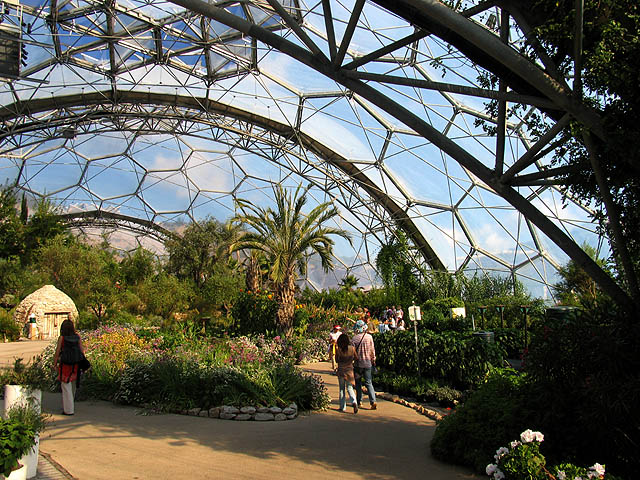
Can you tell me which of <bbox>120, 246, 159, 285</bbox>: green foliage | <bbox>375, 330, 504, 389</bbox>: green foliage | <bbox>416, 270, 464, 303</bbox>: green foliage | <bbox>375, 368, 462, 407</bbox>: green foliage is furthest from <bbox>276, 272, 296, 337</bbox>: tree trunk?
<bbox>120, 246, 159, 285</bbox>: green foliage

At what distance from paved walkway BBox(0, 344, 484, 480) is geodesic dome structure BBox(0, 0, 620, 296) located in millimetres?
7758

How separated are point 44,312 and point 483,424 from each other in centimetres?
2096

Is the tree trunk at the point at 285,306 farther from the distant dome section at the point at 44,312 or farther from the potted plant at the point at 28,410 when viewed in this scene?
the potted plant at the point at 28,410

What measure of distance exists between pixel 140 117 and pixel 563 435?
86.3ft

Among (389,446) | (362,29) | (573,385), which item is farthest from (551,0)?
(362,29)

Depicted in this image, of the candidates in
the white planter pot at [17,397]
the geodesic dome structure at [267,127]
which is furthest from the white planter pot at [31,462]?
the geodesic dome structure at [267,127]

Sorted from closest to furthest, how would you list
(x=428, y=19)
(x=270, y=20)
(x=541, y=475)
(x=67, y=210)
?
(x=541, y=475) → (x=428, y=19) → (x=270, y=20) → (x=67, y=210)

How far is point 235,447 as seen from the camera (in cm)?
640

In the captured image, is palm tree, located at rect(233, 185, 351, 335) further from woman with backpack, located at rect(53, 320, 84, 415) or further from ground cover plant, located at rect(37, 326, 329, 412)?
woman with backpack, located at rect(53, 320, 84, 415)

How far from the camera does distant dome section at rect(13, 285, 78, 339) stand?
21.6 meters

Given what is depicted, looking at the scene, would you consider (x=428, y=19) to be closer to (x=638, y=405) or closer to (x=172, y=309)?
(x=638, y=405)

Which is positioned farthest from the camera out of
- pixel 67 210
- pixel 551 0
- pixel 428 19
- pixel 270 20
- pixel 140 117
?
pixel 67 210

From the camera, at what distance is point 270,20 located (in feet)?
63.6

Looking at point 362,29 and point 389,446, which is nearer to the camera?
point 389,446
